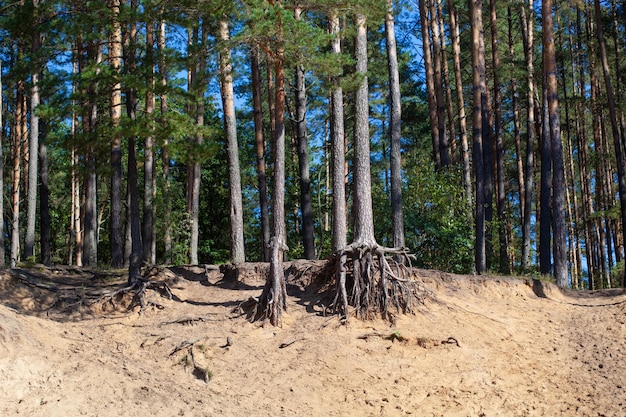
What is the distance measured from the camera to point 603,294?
1608 centimetres

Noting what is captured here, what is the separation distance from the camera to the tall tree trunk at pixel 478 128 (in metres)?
17.6

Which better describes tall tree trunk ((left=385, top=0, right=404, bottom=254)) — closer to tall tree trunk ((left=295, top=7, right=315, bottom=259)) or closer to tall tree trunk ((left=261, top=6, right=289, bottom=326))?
tall tree trunk ((left=295, top=7, right=315, bottom=259))

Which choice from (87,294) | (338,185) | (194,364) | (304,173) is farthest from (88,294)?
(304,173)

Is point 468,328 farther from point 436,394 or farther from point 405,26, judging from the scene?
point 405,26

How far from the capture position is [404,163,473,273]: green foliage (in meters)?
18.2

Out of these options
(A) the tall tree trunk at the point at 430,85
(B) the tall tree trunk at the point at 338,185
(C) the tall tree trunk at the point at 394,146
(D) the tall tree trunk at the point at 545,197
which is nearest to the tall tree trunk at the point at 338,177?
(B) the tall tree trunk at the point at 338,185

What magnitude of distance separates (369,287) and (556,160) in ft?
25.7

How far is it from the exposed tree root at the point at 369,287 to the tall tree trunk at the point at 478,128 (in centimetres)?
534

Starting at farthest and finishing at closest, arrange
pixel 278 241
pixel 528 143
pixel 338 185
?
pixel 528 143 < pixel 338 185 < pixel 278 241

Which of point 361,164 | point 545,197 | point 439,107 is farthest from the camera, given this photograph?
point 439,107

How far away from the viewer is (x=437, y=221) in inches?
730

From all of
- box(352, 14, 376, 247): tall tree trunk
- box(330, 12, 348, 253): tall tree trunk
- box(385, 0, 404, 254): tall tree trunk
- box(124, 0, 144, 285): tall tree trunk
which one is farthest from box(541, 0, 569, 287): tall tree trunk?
box(124, 0, 144, 285): tall tree trunk

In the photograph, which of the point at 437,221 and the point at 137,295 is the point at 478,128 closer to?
the point at 437,221

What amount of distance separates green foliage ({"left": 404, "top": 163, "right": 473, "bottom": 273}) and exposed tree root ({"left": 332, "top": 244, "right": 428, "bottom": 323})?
17.7 feet
